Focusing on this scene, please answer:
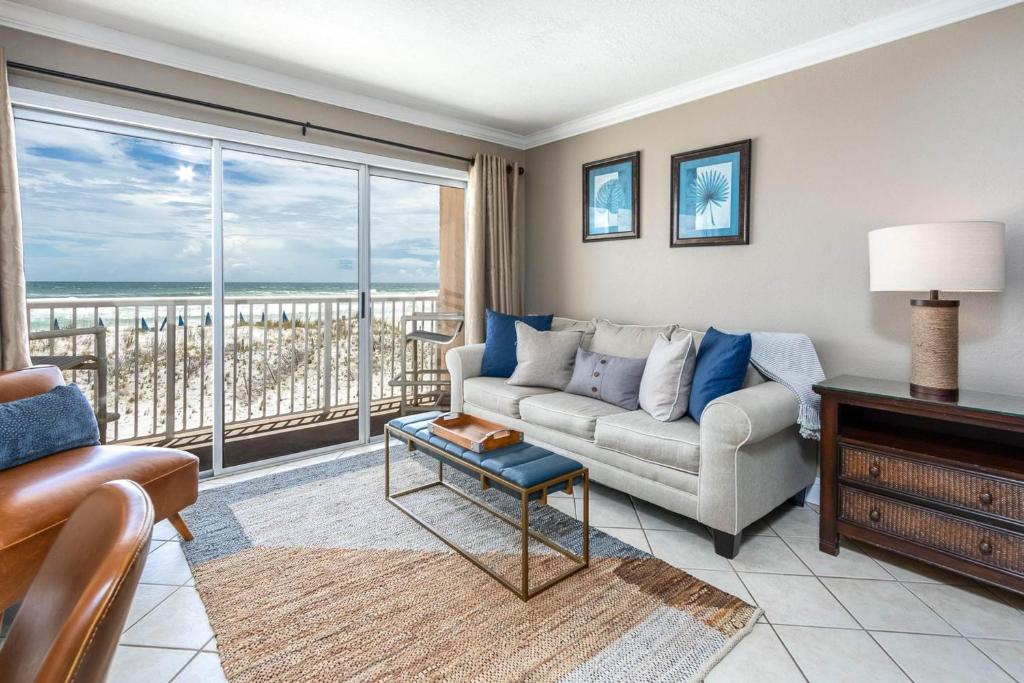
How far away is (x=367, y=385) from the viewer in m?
3.96

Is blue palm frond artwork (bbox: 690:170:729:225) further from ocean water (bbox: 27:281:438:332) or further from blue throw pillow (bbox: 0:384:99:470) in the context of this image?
blue throw pillow (bbox: 0:384:99:470)

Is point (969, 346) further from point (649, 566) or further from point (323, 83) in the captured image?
point (323, 83)

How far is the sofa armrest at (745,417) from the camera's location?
223 cm

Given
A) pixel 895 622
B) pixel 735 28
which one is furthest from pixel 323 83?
pixel 895 622

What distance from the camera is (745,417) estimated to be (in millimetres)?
2232

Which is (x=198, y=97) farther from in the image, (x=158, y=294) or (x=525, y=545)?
(x=525, y=545)

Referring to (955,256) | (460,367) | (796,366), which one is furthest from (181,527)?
(955,256)

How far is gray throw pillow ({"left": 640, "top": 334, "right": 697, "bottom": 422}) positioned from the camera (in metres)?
2.73

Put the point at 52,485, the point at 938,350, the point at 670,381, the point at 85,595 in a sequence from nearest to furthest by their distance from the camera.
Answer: the point at 85,595, the point at 52,485, the point at 938,350, the point at 670,381

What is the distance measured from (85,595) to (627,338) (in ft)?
10.5

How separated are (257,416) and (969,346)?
15.6 feet

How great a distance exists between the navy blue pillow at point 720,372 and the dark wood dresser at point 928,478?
1.25 feet

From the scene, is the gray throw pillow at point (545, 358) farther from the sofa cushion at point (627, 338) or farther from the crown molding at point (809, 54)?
the crown molding at point (809, 54)

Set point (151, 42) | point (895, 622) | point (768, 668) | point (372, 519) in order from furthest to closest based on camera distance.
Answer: point (151, 42) → point (372, 519) → point (895, 622) → point (768, 668)
